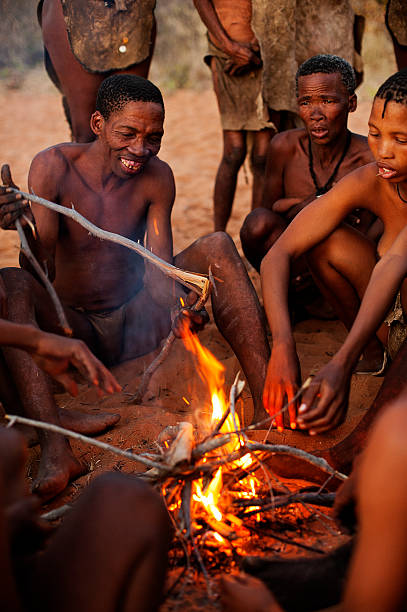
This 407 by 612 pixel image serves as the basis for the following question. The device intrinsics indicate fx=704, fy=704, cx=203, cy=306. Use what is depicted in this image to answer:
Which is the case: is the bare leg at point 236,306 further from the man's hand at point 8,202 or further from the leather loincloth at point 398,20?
the leather loincloth at point 398,20

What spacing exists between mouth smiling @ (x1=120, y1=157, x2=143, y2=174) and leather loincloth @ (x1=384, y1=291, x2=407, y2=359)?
4.13 feet

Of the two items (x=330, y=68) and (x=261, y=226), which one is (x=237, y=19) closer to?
(x=330, y=68)

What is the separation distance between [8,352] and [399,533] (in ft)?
5.89

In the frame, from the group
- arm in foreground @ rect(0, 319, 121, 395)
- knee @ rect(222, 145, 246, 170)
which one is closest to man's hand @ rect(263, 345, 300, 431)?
arm in foreground @ rect(0, 319, 121, 395)

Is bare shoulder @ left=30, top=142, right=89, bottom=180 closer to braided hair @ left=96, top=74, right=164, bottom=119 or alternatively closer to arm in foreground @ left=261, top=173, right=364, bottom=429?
braided hair @ left=96, top=74, right=164, bottom=119

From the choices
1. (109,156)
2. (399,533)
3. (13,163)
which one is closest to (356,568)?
(399,533)

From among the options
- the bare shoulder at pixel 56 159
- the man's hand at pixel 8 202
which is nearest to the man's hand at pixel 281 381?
the man's hand at pixel 8 202

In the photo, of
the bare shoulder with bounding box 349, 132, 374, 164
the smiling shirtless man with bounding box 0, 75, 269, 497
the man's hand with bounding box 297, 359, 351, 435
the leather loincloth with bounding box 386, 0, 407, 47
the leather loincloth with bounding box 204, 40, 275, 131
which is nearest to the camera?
the man's hand with bounding box 297, 359, 351, 435

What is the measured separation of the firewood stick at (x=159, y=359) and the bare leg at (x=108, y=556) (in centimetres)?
121

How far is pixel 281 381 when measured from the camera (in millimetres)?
2348

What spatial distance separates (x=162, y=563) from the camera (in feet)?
4.66

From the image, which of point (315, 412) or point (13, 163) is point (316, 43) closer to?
point (315, 412)

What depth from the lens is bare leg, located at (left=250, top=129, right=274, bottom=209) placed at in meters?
4.39

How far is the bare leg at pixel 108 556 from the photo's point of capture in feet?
4.43
